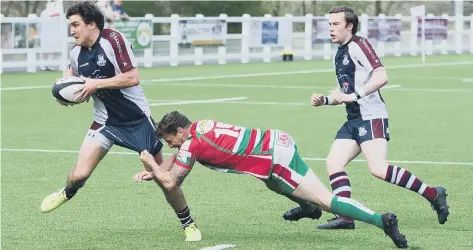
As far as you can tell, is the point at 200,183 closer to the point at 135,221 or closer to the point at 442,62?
the point at 135,221

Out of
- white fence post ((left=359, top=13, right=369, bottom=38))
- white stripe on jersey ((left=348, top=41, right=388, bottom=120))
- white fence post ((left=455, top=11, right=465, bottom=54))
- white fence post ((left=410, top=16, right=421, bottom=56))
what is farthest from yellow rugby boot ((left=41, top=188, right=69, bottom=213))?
white fence post ((left=455, top=11, right=465, bottom=54))

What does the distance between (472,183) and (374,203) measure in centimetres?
191

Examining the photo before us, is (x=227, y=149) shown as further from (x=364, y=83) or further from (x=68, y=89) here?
(x=364, y=83)

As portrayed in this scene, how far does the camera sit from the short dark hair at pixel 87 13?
10.5 meters

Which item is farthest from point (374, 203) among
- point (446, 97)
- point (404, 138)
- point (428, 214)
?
point (446, 97)

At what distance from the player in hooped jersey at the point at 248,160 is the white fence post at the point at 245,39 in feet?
108

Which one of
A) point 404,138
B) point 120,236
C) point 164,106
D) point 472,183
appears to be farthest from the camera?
point 164,106

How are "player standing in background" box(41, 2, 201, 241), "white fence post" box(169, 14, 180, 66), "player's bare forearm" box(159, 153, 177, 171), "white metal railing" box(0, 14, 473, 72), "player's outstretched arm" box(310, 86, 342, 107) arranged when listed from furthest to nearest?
"white fence post" box(169, 14, 180, 66) < "white metal railing" box(0, 14, 473, 72) < "player's outstretched arm" box(310, 86, 342, 107) < "player standing in background" box(41, 2, 201, 241) < "player's bare forearm" box(159, 153, 177, 171)

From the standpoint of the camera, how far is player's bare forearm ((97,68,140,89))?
410 inches

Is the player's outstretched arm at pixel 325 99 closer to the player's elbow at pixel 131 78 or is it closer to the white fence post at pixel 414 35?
the player's elbow at pixel 131 78

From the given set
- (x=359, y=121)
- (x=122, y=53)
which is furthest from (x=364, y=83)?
(x=122, y=53)

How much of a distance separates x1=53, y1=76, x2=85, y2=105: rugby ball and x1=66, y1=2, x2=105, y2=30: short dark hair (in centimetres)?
50

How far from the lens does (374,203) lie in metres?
12.6

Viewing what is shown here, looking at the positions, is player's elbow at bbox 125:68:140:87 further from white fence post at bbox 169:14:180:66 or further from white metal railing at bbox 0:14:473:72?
white fence post at bbox 169:14:180:66
